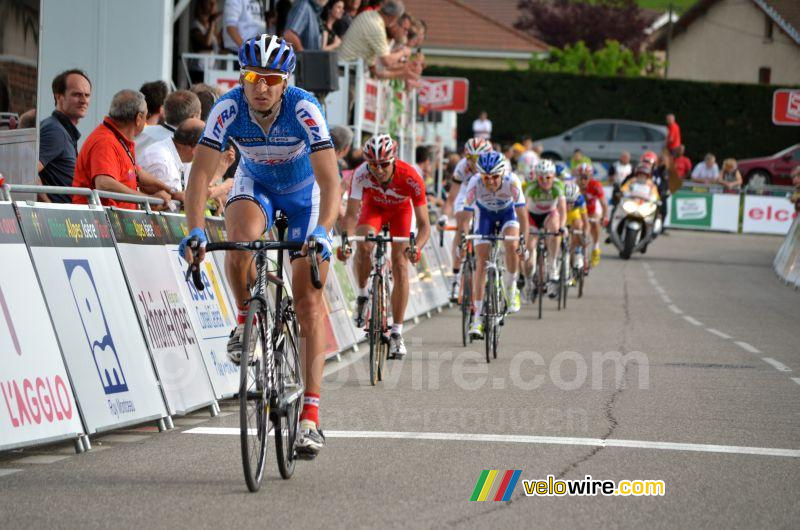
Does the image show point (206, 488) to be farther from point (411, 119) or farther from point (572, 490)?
point (411, 119)

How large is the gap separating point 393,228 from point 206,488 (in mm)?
6749

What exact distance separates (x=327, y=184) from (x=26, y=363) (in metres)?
1.85

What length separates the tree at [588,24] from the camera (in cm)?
8912

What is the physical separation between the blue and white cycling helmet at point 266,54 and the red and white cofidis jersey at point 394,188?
553cm

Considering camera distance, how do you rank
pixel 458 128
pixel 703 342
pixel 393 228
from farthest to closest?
pixel 458 128 < pixel 703 342 < pixel 393 228

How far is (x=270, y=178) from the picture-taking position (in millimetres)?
7777

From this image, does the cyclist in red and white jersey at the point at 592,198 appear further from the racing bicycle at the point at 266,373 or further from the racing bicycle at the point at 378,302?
the racing bicycle at the point at 266,373

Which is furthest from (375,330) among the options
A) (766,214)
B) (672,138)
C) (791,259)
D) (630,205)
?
(766,214)

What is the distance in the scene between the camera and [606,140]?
49875 mm

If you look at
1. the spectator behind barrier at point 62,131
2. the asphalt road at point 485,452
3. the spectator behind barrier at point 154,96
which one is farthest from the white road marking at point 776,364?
the spectator behind barrier at point 62,131

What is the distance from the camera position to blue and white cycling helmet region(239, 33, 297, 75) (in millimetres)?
7277

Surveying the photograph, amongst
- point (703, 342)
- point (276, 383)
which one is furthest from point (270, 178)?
point (703, 342)

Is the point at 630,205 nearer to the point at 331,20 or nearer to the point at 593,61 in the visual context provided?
the point at 331,20

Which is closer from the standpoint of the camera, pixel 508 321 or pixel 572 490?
pixel 572 490
